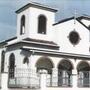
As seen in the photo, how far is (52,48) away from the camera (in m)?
28.5

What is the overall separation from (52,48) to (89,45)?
14.1ft

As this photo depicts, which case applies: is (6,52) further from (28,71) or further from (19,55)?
(28,71)

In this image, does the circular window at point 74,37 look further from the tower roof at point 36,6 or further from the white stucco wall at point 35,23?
the tower roof at point 36,6

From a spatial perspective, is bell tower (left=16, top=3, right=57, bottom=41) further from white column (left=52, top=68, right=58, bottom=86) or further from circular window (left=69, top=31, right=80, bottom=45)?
white column (left=52, top=68, right=58, bottom=86)

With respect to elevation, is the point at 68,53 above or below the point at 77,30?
below

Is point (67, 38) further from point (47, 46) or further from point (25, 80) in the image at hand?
point (25, 80)

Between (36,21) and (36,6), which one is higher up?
(36,6)

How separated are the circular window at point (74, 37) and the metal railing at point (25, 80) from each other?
7763 millimetres

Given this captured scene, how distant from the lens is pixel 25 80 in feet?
72.3

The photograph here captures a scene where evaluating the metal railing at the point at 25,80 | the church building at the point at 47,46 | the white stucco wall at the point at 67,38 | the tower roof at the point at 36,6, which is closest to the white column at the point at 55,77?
the church building at the point at 47,46

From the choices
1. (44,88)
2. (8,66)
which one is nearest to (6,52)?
(8,66)

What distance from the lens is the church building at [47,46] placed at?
1045 inches

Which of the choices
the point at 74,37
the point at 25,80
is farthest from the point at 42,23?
the point at 25,80

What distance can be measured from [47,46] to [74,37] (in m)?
3.13
